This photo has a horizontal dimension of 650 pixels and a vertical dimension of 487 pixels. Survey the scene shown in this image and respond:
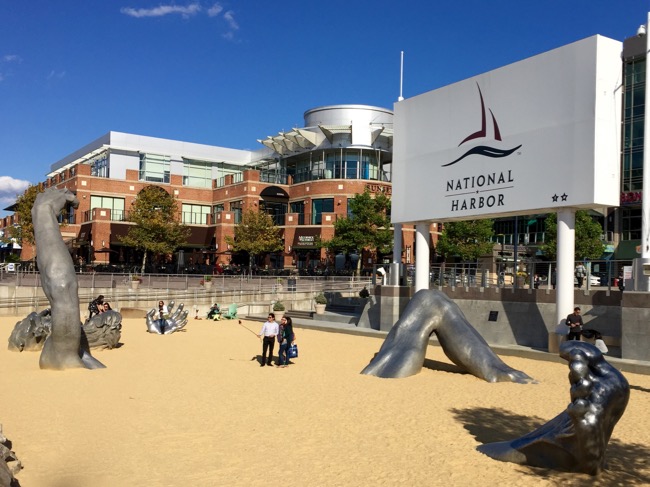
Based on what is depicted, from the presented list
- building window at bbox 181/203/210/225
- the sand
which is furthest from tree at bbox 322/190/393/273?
the sand

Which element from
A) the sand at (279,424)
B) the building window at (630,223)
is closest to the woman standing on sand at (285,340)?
the sand at (279,424)

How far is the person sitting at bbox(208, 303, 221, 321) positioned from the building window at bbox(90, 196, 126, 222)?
2961 centimetres

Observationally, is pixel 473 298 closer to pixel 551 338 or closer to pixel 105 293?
pixel 551 338

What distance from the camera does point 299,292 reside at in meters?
39.6

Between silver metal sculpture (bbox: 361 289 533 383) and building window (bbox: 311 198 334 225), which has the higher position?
building window (bbox: 311 198 334 225)

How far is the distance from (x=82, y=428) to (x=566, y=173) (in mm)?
15600

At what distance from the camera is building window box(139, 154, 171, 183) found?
66.6m

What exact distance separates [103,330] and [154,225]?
34.5 m

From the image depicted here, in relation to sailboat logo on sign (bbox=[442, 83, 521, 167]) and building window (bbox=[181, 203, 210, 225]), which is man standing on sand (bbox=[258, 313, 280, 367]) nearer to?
sailboat logo on sign (bbox=[442, 83, 521, 167])

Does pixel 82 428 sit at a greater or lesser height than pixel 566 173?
lesser

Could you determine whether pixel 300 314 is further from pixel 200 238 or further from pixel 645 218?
pixel 200 238

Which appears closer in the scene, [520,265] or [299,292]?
[520,265]

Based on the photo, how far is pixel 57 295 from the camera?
1638cm

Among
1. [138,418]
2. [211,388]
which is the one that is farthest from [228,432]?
[211,388]
